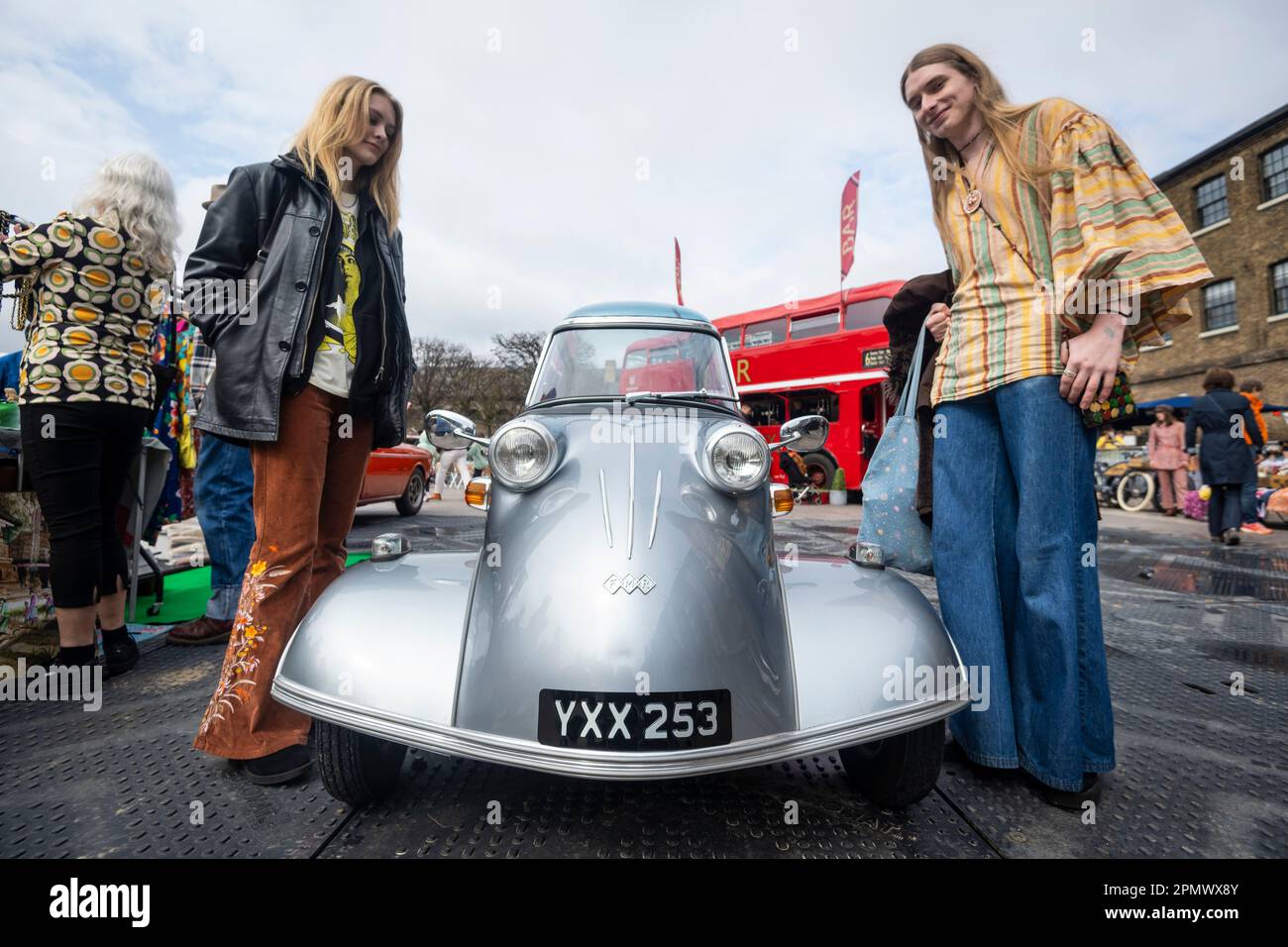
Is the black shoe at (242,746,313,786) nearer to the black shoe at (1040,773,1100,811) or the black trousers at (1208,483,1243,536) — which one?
the black shoe at (1040,773,1100,811)

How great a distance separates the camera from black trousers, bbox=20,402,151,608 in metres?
2.46

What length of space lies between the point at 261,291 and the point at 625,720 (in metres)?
1.70

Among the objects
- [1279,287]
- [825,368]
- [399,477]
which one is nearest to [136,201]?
Answer: [399,477]

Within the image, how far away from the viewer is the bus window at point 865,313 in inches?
500

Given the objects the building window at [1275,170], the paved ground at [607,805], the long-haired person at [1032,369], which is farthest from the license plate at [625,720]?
the building window at [1275,170]

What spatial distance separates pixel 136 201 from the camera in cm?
268

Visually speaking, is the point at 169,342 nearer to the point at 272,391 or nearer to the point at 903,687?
the point at 272,391

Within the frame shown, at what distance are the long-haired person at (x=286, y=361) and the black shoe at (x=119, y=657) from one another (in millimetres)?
1392

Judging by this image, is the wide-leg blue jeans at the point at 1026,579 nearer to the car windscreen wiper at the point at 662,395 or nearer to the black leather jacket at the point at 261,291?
the car windscreen wiper at the point at 662,395

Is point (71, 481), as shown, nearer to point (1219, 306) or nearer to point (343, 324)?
point (343, 324)

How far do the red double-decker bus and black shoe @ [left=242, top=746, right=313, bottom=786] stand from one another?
11.0m
